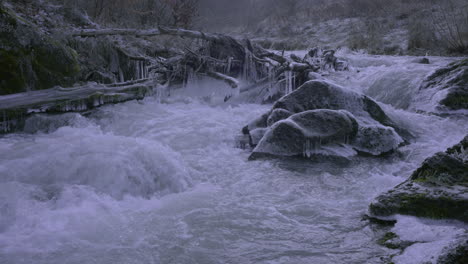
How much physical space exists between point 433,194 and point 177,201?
8.64 ft

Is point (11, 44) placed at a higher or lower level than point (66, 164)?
higher

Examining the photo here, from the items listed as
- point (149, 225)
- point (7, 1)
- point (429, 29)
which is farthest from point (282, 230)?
point (429, 29)

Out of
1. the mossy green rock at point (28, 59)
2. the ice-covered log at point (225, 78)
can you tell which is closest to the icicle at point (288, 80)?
the ice-covered log at point (225, 78)

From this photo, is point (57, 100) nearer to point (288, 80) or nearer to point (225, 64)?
point (225, 64)

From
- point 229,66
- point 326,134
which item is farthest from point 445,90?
point 229,66

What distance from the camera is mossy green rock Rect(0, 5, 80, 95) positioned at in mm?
6930

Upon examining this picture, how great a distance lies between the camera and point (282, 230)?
11.6 feet

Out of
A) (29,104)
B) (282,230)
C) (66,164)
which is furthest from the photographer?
(29,104)

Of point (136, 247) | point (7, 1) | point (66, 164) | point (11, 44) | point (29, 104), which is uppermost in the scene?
point (7, 1)

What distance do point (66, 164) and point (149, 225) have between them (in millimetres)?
1531

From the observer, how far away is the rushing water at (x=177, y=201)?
312 cm

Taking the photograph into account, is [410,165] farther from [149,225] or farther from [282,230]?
[149,225]

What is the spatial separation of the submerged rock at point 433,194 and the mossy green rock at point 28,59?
21.8 ft

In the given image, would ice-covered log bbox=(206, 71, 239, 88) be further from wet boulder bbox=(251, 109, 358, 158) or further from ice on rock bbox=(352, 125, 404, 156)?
ice on rock bbox=(352, 125, 404, 156)
